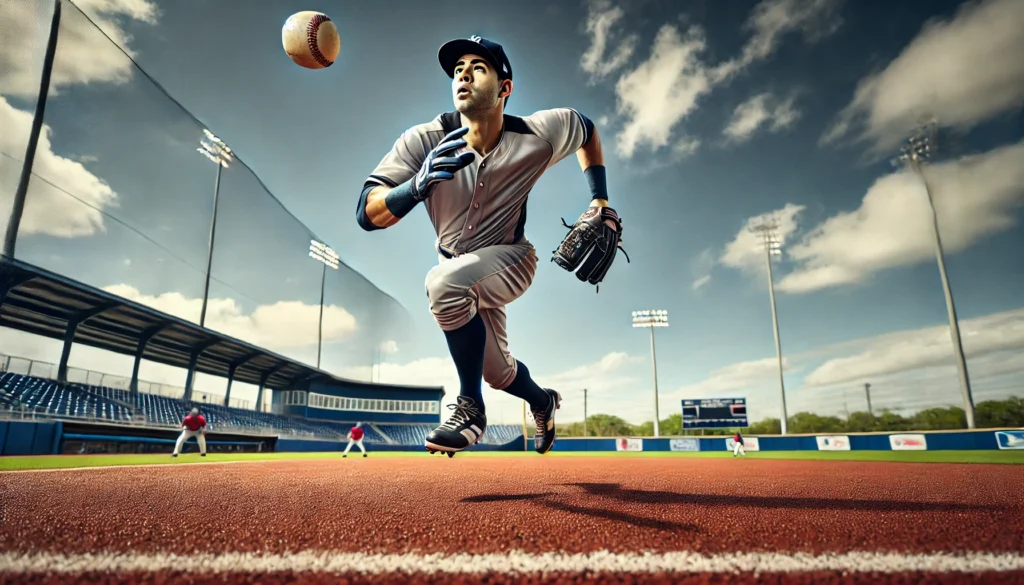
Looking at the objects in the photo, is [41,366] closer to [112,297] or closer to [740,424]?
[112,297]

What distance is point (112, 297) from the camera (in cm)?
1450

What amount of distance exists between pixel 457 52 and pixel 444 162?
858 millimetres

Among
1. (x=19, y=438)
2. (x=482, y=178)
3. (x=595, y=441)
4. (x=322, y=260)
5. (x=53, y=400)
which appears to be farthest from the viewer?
(x=322, y=260)

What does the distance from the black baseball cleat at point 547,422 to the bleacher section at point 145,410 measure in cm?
1492

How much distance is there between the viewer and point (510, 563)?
1029mm

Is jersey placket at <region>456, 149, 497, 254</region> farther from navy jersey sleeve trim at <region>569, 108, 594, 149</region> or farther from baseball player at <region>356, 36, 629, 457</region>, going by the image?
navy jersey sleeve trim at <region>569, 108, 594, 149</region>

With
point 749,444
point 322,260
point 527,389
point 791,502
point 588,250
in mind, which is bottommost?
point 749,444

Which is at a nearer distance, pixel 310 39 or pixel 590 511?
pixel 590 511

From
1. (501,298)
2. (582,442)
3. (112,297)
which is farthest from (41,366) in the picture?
(582,442)

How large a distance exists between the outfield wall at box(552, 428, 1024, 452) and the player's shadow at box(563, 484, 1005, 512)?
1770 cm

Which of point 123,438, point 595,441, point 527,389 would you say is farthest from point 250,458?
point 595,441

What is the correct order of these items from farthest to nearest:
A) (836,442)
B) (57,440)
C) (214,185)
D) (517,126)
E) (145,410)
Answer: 1. (214,185)
2. (836,442)
3. (145,410)
4. (57,440)
5. (517,126)

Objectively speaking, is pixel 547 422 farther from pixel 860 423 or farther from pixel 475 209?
pixel 860 423

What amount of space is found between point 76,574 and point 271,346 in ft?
81.6
